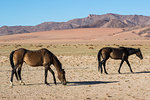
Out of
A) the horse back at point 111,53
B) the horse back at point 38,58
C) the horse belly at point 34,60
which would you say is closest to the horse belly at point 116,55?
the horse back at point 111,53

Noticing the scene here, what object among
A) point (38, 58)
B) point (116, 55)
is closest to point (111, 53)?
point (116, 55)

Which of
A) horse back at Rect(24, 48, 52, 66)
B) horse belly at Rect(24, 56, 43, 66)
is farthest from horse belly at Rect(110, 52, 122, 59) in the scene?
horse belly at Rect(24, 56, 43, 66)

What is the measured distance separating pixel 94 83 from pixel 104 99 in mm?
3453

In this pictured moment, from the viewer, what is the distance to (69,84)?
1313 cm

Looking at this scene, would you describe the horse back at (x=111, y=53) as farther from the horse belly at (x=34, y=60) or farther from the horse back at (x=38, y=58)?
the horse belly at (x=34, y=60)

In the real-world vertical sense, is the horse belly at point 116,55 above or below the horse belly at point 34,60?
below

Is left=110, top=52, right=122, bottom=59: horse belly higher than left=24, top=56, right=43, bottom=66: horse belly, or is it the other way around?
left=24, top=56, right=43, bottom=66: horse belly

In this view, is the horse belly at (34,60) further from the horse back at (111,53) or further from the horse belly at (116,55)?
the horse belly at (116,55)

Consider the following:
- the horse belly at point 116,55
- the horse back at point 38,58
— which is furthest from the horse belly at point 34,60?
the horse belly at point 116,55

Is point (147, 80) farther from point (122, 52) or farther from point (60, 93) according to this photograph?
point (60, 93)

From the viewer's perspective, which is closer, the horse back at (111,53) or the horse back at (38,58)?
the horse back at (38,58)

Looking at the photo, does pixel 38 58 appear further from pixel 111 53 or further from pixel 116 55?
pixel 116 55

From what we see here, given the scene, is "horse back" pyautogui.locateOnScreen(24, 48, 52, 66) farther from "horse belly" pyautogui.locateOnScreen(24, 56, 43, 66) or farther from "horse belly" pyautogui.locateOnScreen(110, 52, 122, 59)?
"horse belly" pyautogui.locateOnScreen(110, 52, 122, 59)

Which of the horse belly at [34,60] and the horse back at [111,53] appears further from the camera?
the horse back at [111,53]
